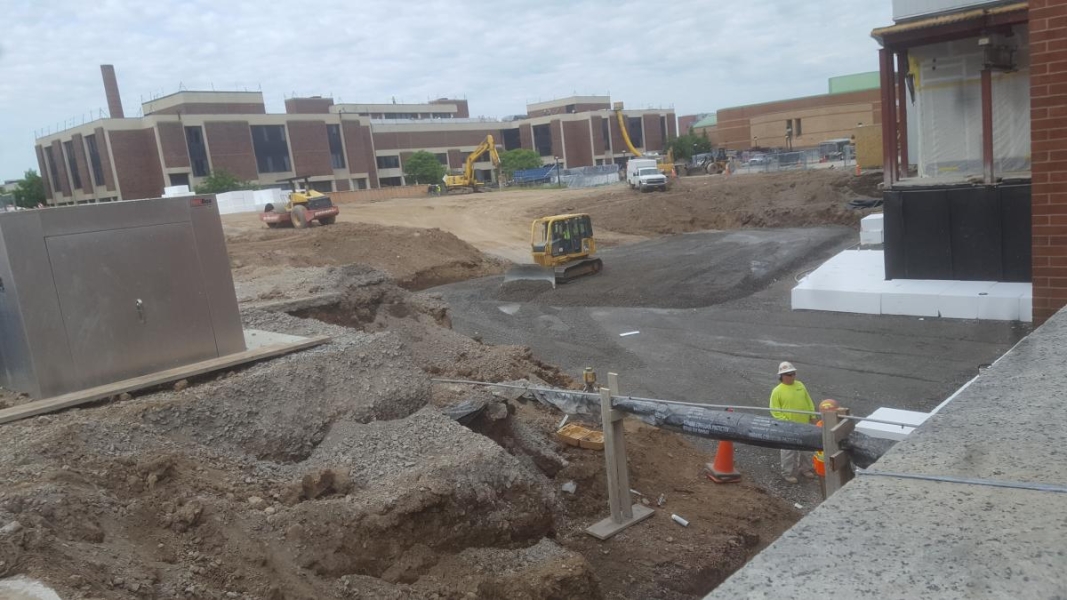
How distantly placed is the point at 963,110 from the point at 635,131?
3655 inches

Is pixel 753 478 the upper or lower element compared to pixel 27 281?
lower

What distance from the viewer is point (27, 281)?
19.9ft

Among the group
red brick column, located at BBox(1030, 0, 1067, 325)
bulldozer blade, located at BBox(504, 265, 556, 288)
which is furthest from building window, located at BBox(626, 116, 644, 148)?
red brick column, located at BBox(1030, 0, 1067, 325)

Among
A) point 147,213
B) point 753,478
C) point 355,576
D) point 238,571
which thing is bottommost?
point 753,478

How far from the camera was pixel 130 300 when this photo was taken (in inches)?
262

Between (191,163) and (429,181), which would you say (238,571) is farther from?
(429,181)

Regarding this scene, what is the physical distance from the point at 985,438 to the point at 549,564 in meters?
3.81

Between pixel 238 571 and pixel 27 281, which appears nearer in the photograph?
pixel 238 571

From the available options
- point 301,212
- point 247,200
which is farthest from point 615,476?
point 247,200

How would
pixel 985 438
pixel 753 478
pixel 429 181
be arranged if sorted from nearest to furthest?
pixel 985 438 < pixel 753 478 < pixel 429 181

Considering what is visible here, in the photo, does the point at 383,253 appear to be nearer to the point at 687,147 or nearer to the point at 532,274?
the point at 532,274

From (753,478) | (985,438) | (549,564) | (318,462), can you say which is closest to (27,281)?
(318,462)

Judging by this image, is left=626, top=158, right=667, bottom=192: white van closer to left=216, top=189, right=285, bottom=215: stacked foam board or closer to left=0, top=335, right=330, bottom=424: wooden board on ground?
left=216, top=189, right=285, bottom=215: stacked foam board

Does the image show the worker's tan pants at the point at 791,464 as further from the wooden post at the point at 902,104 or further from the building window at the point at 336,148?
the building window at the point at 336,148
